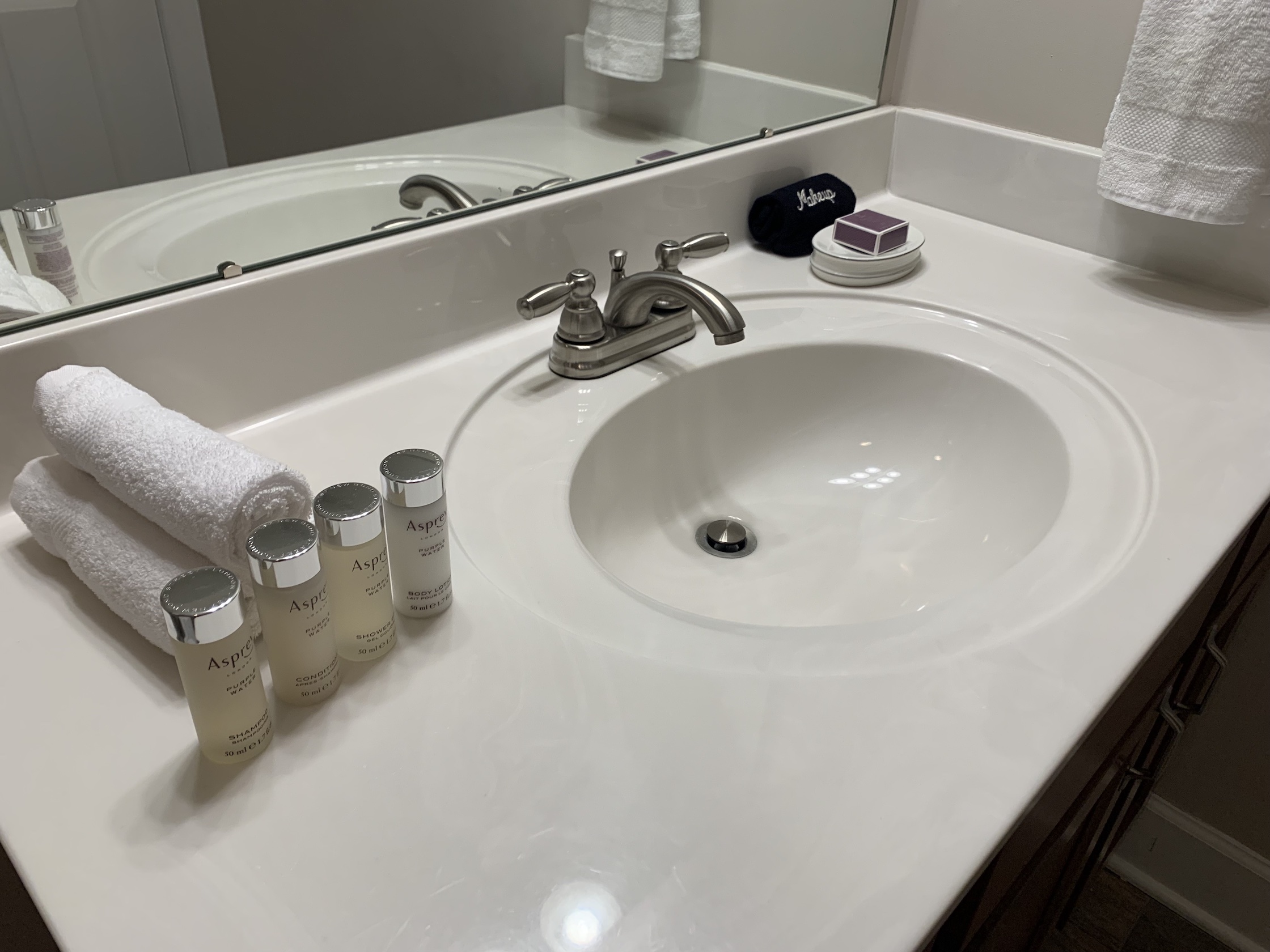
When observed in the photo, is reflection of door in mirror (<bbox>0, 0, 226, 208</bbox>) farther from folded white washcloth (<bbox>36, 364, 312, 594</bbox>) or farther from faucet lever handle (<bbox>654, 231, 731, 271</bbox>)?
faucet lever handle (<bbox>654, 231, 731, 271</bbox>)

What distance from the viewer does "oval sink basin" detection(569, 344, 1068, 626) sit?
2.69 feet

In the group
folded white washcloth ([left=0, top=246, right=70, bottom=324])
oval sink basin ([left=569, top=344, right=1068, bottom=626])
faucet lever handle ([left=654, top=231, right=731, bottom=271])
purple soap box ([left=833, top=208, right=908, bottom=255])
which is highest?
folded white washcloth ([left=0, top=246, right=70, bottom=324])

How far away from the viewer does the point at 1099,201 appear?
3.70 ft

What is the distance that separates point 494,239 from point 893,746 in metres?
0.61

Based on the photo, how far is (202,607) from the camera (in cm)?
43

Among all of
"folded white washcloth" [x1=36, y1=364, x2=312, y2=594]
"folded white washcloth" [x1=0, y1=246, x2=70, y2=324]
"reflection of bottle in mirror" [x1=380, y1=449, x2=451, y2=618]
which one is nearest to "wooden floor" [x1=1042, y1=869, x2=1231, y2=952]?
"reflection of bottle in mirror" [x1=380, y1=449, x2=451, y2=618]

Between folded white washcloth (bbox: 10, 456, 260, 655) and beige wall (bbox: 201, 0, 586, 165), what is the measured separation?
0.33 m

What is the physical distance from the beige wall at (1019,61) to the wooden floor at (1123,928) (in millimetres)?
1191

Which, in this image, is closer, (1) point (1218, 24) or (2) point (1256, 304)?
(1) point (1218, 24)

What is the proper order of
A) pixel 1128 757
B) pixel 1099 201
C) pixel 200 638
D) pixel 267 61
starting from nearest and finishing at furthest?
1. pixel 200 638
2. pixel 267 61
3. pixel 1128 757
4. pixel 1099 201

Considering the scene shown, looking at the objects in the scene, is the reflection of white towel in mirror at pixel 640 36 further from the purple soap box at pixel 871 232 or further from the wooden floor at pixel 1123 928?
the wooden floor at pixel 1123 928

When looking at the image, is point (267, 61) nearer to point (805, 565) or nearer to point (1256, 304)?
point (805, 565)

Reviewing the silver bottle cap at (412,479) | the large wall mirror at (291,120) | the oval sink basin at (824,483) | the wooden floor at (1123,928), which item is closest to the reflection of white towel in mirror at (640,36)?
the large wall mirror at (291,120)

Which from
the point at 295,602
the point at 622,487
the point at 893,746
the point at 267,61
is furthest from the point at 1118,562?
the point at 267,61
